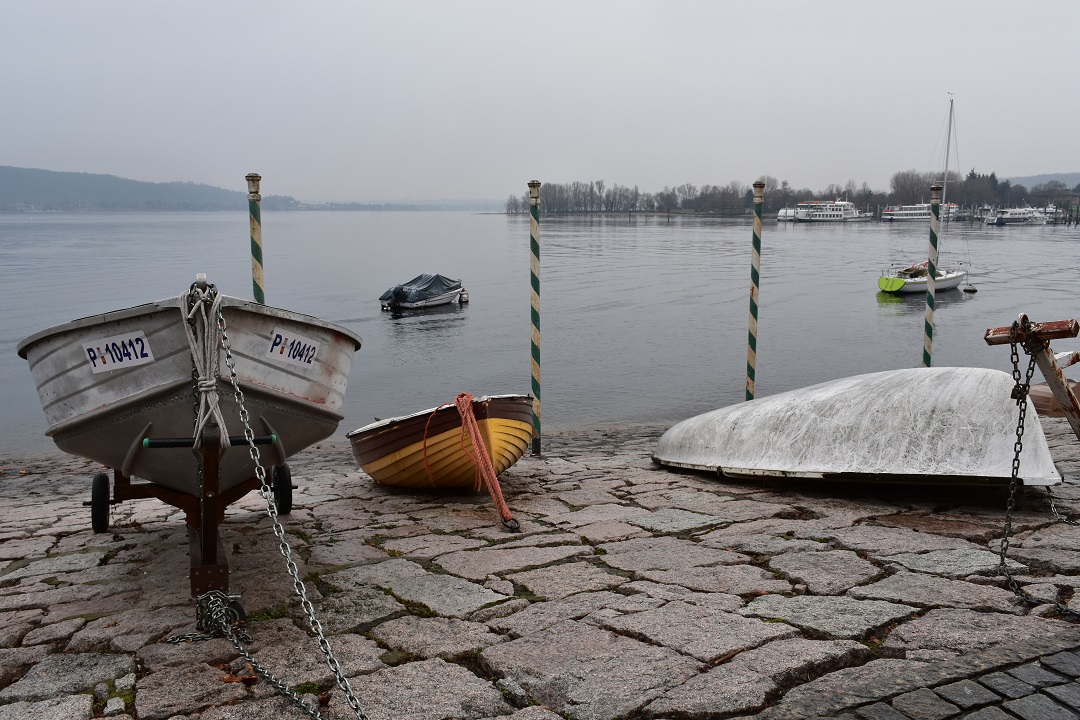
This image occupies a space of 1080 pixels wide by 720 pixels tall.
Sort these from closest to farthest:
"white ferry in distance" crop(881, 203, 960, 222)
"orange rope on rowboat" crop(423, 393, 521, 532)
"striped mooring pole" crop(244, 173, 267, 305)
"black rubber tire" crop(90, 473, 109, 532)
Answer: "black rubber tire" crop(90, 473, 109, 532) < "orange rope on rowboat" crop(423, 393, 521, 532) < "striped mooring pole" crop(244, 173, 267, 305) < "white ferry in distance" crop(881, 203, 960, 222)

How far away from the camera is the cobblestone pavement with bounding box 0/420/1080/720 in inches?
125

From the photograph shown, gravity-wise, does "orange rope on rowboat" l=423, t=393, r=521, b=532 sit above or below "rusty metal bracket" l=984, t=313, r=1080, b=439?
below

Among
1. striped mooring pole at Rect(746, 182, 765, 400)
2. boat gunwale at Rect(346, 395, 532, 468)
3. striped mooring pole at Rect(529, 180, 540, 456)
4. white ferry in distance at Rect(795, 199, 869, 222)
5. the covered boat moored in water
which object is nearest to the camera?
boat gunwale at Rect(346, 395, 532, 468)

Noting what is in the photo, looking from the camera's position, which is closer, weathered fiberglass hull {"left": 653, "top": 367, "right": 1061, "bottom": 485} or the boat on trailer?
the boat on trailer

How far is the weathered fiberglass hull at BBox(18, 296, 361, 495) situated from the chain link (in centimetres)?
11

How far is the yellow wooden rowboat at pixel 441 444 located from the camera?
21.4 ft

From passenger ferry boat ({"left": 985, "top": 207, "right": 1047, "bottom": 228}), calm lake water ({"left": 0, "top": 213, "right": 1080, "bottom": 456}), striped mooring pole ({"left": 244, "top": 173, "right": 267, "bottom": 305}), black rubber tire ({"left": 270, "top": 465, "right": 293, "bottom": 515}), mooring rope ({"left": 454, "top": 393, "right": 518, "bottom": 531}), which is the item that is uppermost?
passenger ferry boat ({"left": 985, "top": 207, "right": 1047, "bottom": 228})

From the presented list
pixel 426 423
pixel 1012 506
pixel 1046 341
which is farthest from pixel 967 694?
pixel 426 423

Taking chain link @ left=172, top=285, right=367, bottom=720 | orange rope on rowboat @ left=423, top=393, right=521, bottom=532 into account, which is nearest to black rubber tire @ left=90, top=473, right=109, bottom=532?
chain link @ left=172, top=285, right=367, bottom=720

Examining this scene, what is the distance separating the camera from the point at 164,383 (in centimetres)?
415

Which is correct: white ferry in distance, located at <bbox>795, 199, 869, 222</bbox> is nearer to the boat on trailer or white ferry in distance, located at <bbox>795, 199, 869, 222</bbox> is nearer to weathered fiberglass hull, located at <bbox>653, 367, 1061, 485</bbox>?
weathered fiberglass hull, located at <bbox>653, 367, 1061, 485</bbox>

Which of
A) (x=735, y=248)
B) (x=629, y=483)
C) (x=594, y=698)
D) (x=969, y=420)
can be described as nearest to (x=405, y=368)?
(x=629, y=483)

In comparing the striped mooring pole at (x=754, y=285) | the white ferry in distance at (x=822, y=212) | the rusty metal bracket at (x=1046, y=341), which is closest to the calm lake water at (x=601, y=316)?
the striped mooring pole at (x=754, y=285)

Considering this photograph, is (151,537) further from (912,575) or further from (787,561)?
(912,575)
